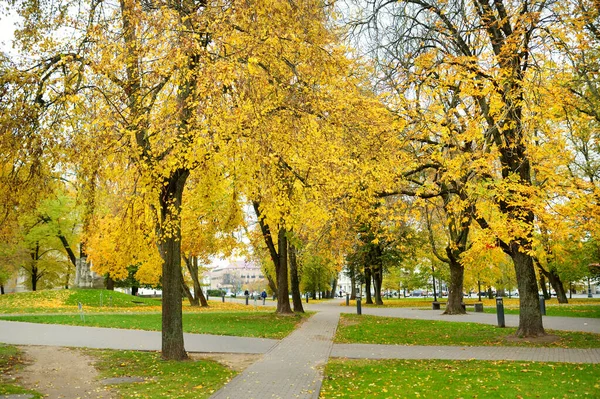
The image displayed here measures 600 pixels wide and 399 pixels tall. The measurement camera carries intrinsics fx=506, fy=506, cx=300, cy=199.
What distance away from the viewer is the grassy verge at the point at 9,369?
8.18 metres

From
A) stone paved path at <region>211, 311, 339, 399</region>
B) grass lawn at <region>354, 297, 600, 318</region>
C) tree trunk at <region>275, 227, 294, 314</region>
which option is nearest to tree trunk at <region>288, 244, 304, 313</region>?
tree trunk at <region>275, 227, 294, 314</region>

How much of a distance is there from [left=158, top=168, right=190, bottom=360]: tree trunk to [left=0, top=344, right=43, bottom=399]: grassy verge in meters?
3.00

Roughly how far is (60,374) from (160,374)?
77.2 inches

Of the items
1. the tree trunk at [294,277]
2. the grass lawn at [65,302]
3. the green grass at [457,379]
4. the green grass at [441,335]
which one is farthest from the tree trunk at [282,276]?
the green grass at [457,379]

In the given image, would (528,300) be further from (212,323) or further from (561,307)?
(561,307)

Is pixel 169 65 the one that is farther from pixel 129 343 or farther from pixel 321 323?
pixel 321 323

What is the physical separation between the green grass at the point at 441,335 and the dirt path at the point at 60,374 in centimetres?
734

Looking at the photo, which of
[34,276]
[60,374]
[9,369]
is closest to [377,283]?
[34,276]

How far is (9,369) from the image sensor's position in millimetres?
10055

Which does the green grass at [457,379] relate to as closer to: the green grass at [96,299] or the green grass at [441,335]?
the green grass at [441,335]

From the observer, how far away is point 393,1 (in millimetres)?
13055

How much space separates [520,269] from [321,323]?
8.58 m

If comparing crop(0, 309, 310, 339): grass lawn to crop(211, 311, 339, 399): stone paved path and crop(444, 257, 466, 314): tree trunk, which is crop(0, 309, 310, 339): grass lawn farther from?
crop(444, 257, 466, 314): tree trunk

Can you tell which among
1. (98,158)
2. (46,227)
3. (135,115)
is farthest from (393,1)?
(46,227)
